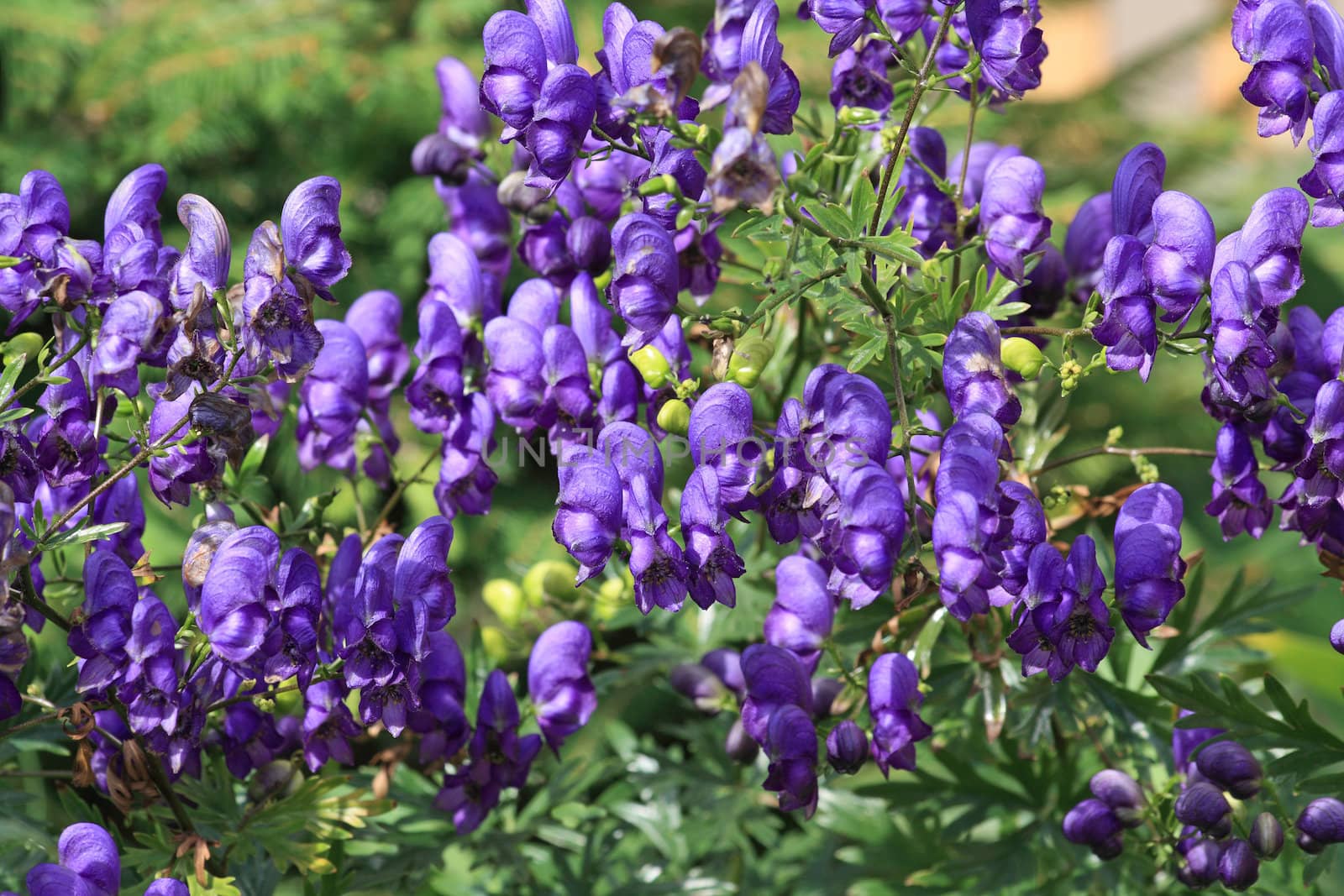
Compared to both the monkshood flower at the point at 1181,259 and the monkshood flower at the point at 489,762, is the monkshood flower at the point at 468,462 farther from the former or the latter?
the monkshood flower at the point at 1181,259

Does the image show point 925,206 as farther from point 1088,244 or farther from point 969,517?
point 969,517

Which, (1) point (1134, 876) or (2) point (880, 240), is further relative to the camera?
(1) point (1134, 876)

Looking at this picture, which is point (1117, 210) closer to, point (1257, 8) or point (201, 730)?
point (1257, 8)

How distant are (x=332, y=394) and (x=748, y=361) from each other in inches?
13.2

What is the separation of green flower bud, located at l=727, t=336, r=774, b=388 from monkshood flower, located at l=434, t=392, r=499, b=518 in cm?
23

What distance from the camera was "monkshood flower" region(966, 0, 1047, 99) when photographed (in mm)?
775

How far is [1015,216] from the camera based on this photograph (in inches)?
34.4

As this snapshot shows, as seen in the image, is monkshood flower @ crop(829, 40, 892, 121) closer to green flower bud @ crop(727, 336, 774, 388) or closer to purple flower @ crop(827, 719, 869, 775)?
green flower bud @ crop(727, 336, 774, 388)

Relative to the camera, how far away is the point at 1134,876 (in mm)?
997

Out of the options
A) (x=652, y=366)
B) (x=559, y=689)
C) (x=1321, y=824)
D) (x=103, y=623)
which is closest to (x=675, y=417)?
(x=652, y=366)

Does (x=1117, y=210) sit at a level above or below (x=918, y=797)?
above

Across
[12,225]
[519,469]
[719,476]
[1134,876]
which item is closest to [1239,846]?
[1134,876]

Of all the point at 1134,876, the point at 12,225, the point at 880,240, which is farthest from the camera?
the point at 1134,876

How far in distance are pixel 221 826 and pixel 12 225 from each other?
42 cm
